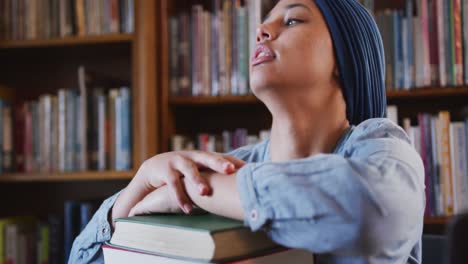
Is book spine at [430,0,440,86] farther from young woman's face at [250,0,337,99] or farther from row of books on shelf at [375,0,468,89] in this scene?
young woman's face at [250,0,337,99]

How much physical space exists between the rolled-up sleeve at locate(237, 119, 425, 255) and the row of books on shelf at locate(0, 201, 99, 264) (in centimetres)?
114

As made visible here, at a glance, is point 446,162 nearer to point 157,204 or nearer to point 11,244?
point 157,204

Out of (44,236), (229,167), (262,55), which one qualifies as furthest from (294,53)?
(44,236)

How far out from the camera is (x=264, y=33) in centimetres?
69

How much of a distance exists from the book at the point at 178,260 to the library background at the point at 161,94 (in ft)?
2.84

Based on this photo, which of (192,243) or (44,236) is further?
(44,236)

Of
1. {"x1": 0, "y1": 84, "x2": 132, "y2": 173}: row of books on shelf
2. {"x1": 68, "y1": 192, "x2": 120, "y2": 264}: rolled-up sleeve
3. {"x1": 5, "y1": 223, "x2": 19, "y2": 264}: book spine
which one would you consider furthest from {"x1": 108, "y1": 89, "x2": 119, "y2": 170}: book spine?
{"x1": 68, "y1": 192, "x2": 120, "y2": 264}: rolled-up sleeve

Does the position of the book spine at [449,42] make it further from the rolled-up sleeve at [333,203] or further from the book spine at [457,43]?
the rolled-up sleeve at [333,203]

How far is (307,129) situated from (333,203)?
259mm

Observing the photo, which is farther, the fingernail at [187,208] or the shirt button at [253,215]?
the fingernail at [187,208]

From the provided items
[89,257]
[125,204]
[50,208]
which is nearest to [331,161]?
[125,204]

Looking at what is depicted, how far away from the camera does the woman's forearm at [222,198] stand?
1.61 ft

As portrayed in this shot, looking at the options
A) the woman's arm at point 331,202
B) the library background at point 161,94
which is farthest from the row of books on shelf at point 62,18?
the woman's arm at point 331,202

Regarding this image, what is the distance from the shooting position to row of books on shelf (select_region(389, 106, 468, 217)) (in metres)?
1.32
